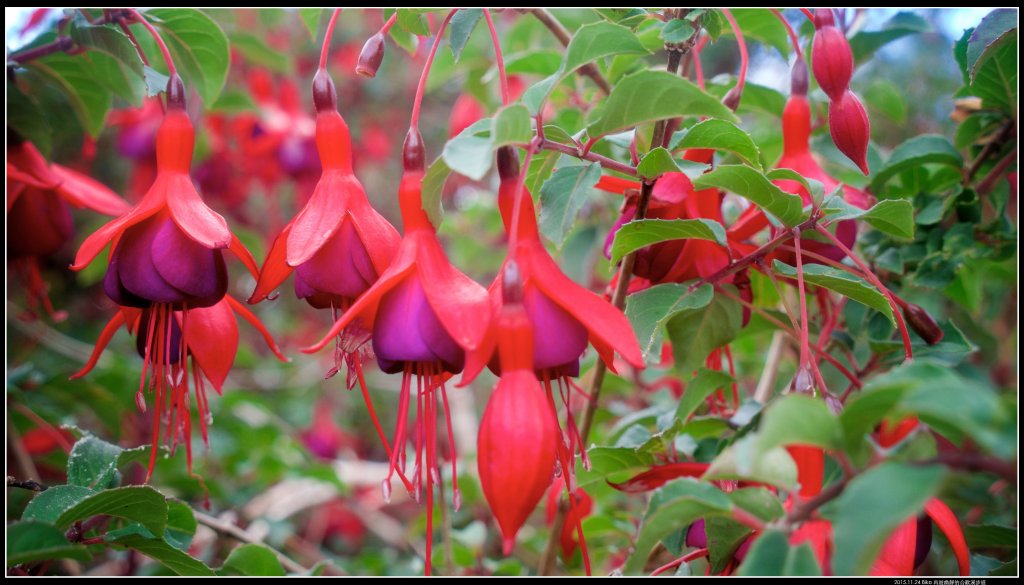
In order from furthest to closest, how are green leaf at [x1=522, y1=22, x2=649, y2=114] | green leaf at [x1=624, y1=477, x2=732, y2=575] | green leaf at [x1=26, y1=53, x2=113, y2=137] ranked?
green leaf at [x1=26, y1=53, x2=113, y2=137] → green leaf at [x1=522, y1=22, x2=649, y2=114] → green leaf at [x1=624, y1=477, x2=732, y2=575]

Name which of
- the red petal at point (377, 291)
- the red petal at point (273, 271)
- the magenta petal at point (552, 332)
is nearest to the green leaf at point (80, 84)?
the red petal at point (273, 271)

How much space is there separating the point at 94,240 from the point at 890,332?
2.68 ft

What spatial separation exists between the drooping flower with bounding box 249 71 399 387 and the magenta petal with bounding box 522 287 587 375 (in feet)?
0.40

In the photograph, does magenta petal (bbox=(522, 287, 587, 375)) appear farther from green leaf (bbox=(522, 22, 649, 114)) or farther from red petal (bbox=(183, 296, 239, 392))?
red petal (bbox=(183, 296, 239, 392))

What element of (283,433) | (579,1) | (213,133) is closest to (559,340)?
(579,1)

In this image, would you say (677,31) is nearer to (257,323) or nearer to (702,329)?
(702,329)

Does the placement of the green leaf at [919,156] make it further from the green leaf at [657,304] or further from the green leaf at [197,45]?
the green leaf at [197,45]

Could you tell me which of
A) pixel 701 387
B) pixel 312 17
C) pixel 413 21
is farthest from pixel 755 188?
pixel 312 17

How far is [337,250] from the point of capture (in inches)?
23.5

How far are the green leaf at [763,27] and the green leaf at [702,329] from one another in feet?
1.15

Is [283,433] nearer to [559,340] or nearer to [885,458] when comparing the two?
[559,340]

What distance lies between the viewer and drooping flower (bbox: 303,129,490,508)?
0.53 m

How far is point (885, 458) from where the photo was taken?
472 millimetres

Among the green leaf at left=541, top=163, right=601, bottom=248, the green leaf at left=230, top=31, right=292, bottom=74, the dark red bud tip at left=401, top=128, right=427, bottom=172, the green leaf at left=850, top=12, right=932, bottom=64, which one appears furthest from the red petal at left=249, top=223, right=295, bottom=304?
the green leaf at left=230, top=31, right=292, bottom=74
